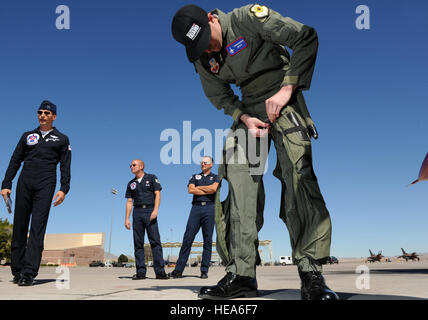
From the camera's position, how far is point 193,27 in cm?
232

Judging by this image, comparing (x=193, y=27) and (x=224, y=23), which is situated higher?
(x=224, y=23)

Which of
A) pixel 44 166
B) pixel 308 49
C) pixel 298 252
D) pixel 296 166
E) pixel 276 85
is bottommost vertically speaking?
pixel 298 252

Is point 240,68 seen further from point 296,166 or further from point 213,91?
point 296,166

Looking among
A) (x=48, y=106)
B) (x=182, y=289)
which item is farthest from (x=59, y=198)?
(x=182, y=289)

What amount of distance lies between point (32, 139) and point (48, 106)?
494 mm

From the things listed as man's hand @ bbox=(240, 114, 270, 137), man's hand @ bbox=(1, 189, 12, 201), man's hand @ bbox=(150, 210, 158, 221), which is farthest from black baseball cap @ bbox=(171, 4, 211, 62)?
man's hand @ bbox=(150, 210, 158, 221)

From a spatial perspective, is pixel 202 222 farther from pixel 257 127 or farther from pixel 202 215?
pixel 257 127

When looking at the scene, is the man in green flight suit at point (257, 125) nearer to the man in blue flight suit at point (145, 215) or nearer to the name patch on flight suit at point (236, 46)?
the name patch on flight suit at point (236, 46)

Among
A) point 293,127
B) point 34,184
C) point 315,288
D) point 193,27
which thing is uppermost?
point 193,27

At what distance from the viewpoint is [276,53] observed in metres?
2.40

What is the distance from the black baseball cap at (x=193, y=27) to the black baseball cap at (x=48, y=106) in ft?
9.72

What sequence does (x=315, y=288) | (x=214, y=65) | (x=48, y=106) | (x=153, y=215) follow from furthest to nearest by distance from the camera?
(x=153, y=215) < (x=48, y=106) < (x=214, y=65) < (x=315, y=288)
